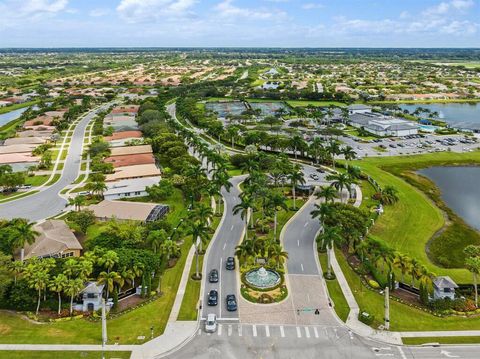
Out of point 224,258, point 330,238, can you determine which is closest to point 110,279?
point 224,258

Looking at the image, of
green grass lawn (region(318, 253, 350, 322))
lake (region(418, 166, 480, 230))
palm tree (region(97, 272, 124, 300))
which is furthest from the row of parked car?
lake (region(418, 166, 480, 230))

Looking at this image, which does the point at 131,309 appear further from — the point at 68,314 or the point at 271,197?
the point at 271,197

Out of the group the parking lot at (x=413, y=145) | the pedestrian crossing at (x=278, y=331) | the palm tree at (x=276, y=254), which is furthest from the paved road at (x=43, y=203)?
the parking lot at (x=413, y=145)

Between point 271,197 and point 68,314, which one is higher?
point 271,197

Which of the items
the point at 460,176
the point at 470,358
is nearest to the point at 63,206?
the point at 470,358

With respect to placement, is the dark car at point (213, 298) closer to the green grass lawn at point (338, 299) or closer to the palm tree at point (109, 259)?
the palm tree at point (109, 259)

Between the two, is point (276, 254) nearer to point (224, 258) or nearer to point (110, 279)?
point (224, 258)
